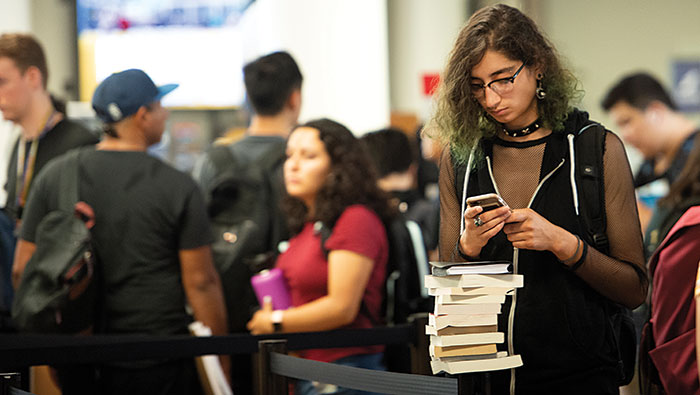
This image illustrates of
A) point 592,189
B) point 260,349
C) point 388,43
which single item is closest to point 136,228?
point 260,349

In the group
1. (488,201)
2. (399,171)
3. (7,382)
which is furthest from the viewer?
(399,171)

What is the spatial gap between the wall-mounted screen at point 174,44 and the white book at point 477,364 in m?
8.11

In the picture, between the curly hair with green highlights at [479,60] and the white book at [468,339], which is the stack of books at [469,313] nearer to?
the white book at [468,339]

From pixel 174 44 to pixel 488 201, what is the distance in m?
8.31

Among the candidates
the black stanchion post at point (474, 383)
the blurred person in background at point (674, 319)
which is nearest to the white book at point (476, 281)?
the black stanchion post at point (474, 383)

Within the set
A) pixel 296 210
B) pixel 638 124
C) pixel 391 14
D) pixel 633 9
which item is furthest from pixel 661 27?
pixel 296 210

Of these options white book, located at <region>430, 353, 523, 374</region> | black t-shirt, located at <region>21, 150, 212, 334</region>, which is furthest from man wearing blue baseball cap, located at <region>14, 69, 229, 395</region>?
white book, located at <region>430, 353, 523, 374</region>

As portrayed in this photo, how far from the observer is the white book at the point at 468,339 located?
6.71 feet

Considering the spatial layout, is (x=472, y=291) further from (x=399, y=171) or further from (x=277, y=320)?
(x=399, y=171)

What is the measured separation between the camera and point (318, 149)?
147 inches

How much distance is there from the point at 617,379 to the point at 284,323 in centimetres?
151

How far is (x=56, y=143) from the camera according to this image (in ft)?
14.0

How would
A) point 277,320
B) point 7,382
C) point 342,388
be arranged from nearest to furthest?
point 7,382
point 342,388
point 277,320

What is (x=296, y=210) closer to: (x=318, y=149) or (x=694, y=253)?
(x=318, y=149)
